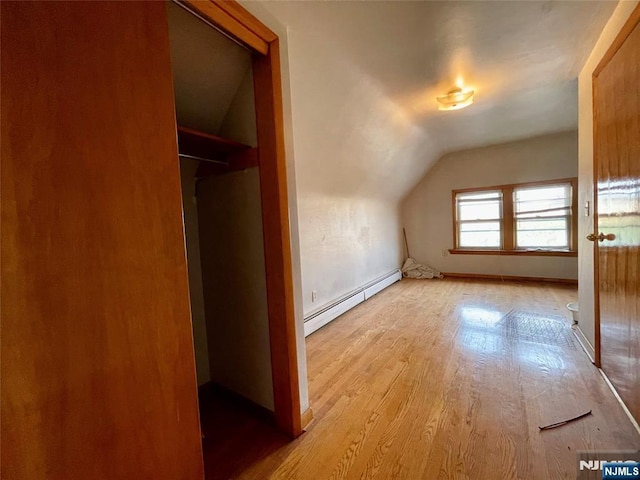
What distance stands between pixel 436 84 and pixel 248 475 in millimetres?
3114

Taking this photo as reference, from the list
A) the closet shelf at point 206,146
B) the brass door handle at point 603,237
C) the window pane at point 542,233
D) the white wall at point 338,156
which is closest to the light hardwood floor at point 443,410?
the brass door handle at point 603,237

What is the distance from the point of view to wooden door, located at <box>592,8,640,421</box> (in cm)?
140

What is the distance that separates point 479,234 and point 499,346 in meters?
3.27

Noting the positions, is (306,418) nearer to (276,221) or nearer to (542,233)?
(276,221)

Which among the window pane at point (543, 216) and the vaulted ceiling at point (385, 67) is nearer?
the vaulted ceiling at point (385, 67)

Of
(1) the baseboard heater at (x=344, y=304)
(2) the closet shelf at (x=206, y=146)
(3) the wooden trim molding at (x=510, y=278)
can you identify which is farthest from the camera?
(3) the wooden trim molding at (x=510, y=278)

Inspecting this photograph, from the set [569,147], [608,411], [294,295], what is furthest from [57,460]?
[569,147]

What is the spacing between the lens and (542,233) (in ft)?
15.5

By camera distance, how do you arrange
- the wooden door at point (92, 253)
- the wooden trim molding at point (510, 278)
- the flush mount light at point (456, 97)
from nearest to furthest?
1. the wooden door at point (92, 253)
2. the flush mount light at point (456, 97)
3. the wooden trim molding at point (510, 278)

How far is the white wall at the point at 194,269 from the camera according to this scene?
183 centimetres

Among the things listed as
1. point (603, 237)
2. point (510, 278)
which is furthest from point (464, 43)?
point (510, 278)

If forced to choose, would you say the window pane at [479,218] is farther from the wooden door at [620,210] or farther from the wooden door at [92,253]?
the wooden door at [92,253]

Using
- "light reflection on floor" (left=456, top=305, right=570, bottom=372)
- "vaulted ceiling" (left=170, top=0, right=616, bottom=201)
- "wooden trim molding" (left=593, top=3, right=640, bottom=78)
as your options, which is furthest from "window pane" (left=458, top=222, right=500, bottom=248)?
"wooden trim molding" (left=593, top=3, right=640, bottom=78)

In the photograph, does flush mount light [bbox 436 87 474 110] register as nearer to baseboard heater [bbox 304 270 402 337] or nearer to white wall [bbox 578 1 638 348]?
white wall [bbox 578 1 638 348]
